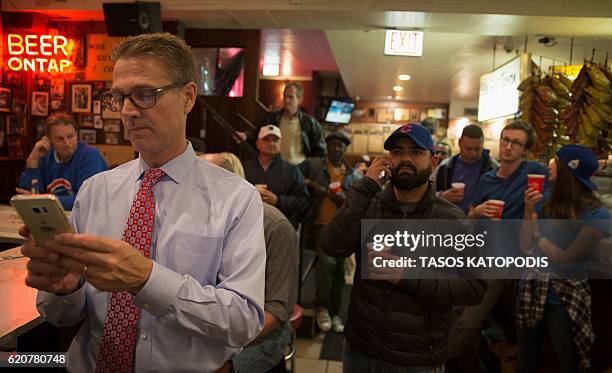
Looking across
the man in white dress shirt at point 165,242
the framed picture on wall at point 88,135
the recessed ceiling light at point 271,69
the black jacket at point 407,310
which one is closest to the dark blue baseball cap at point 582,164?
the black jacket at point 407,310

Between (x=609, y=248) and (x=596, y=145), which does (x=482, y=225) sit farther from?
(x=596, y=145)

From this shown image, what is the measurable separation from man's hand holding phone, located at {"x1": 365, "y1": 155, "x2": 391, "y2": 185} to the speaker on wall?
3.37 metres

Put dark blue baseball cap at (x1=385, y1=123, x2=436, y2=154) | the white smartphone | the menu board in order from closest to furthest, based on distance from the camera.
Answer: the white smartphone < dark blue baseball cap at (x1=385, y1=123, x2=436, y2=154) < the menu board

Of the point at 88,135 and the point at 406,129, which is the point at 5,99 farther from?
the point at 406,129

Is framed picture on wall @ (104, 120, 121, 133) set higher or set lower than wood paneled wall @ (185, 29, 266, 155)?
lower

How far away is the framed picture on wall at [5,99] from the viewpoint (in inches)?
197

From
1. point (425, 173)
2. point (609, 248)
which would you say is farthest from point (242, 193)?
point (609, 248)

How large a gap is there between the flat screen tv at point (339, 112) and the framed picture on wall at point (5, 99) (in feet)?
23.5

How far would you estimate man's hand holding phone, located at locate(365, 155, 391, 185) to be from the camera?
2.03 metres

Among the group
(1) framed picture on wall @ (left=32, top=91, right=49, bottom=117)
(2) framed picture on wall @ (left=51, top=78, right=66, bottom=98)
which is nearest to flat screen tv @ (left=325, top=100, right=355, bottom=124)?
(2) framed picture on wall @ (left=51, top=78, right=66, bottom=98)

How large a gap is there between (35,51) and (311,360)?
4553mm

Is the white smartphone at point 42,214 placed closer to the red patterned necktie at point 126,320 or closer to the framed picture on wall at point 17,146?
the red patterned necktie at point 126,320

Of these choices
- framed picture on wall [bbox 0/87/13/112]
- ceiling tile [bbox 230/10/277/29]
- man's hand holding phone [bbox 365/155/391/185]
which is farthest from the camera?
framed picture on wall [bbox 0/87/13/112]

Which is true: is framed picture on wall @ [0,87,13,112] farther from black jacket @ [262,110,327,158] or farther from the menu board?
the menu board
